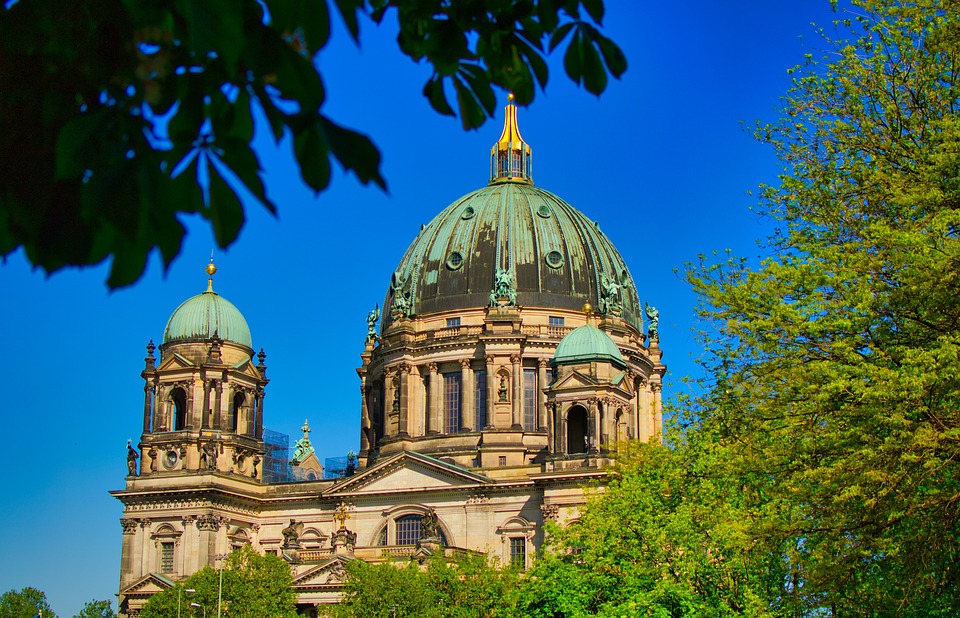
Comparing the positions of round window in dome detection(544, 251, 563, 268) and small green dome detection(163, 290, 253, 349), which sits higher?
round window in dome detection(544, 251, 563, 268)

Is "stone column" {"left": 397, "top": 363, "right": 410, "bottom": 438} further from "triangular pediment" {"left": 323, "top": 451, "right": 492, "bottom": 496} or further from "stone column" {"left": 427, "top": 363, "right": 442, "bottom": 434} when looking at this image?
"triangular pediment" {"left": 323, "top": 451, "right": 492, "bottom": 496}

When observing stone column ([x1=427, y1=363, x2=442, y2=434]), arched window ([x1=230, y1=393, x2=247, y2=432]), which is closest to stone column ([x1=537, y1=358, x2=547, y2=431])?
stone column ([x1=427, y1=363, x2=442, y2=434])

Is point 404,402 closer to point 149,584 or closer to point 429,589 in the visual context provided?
point 149,584

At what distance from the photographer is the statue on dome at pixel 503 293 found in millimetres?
82625

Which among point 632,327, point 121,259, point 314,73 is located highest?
point 632,327

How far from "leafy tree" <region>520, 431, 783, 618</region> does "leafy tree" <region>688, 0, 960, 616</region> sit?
25.1ft

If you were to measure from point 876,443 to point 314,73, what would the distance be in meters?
19.6

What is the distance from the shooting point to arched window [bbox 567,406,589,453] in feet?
252

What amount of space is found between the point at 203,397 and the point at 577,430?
80.7 ft

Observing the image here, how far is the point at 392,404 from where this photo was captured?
277ft

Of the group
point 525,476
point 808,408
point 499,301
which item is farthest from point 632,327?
point 808,408

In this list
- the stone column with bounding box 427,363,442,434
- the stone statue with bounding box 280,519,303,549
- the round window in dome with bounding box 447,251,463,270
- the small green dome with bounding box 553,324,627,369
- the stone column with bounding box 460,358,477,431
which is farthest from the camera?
the round window in dome with bounding box 447,251,463,270

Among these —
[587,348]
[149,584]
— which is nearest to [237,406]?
[149,584]

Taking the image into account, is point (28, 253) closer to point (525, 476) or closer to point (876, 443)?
point (876, 443)
